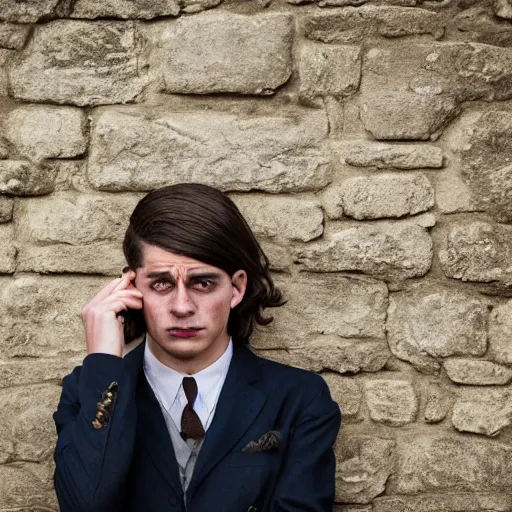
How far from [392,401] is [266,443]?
60 cm

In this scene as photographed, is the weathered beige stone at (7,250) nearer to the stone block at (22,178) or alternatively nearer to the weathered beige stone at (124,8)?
the stone block at (22,178)

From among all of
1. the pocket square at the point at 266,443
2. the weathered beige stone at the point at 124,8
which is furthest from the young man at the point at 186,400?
the weathered beige stone at the point at 124,8

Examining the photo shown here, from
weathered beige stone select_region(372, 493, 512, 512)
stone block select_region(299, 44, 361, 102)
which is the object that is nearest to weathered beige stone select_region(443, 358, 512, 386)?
weathered beige stone select_region(372, 493, 512, 512)

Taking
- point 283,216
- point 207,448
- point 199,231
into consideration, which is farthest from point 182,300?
point 283,216

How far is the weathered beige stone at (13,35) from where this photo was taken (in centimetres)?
294

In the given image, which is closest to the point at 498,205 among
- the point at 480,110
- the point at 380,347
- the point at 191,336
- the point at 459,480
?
the point at 480,110

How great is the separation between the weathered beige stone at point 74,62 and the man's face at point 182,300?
2.23ft

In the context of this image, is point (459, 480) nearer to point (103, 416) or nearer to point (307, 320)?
point (307, 320)

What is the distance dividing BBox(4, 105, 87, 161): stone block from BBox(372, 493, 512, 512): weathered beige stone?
63.2 inches

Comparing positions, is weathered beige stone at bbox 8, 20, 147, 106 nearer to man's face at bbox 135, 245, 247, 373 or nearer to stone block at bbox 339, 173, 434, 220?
man's face at bbox 135, 245, 247, 373

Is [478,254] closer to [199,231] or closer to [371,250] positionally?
[371,250]

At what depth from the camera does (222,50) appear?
→ 2.98m

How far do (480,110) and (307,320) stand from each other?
3.01 ft

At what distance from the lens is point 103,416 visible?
248 cm
